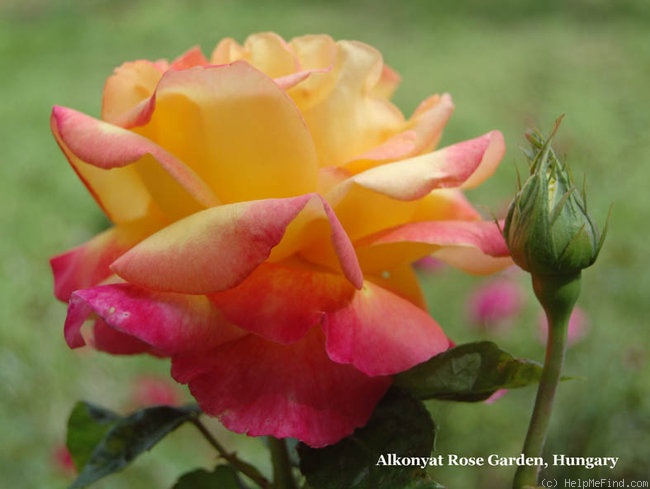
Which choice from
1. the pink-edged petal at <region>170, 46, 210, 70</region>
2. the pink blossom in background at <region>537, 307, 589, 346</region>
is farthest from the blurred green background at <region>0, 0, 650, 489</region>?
the pink-edged petal at <region>170, 46, 210, 70</region>

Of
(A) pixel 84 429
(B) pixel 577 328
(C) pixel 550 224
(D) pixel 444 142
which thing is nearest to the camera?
(C) pixel 550 224

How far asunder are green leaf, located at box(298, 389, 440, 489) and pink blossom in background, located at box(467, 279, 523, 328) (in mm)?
922

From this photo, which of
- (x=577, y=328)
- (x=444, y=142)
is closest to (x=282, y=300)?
(x=577, y=328)

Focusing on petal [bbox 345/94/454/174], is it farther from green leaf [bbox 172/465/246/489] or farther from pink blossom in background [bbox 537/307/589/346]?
pink blossom in background [bbox 537/307/589/346]

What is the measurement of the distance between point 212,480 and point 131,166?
11cm

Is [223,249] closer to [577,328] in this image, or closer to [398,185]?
[398,185]

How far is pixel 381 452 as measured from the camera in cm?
28

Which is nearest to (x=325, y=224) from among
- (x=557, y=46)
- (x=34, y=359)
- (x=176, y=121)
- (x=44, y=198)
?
(x=176, y=121)

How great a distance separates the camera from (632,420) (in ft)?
3.43

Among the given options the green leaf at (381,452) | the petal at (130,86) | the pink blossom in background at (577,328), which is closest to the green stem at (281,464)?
the green leaf at (381,452)

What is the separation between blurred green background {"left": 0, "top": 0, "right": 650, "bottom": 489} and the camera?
1.09m

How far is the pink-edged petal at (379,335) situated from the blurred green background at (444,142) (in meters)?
0.07

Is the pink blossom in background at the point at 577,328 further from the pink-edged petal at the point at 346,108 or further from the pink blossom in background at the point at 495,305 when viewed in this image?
the pink-edged petal at the point at 346,108

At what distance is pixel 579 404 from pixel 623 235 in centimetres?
103
